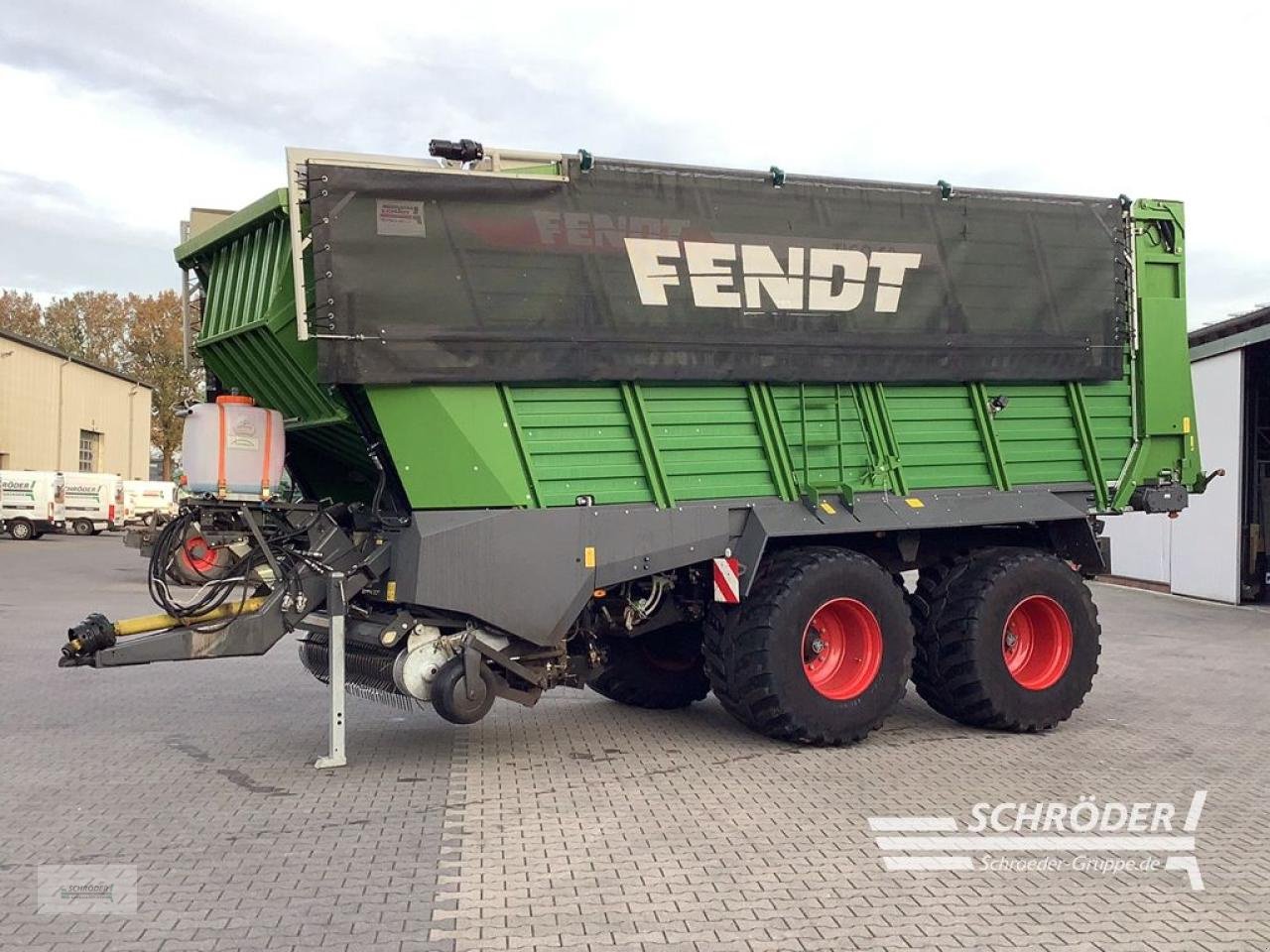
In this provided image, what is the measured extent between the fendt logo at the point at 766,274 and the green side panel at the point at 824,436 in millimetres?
574

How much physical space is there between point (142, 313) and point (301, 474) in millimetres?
63235

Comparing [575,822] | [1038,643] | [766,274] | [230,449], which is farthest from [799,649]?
[230,449]

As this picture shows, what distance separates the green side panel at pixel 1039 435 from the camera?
8750mm

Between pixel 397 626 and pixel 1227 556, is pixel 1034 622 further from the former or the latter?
pixel 1227 556

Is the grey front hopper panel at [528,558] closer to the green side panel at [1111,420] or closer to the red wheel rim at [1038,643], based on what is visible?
the red wheel rim at [1038,643]

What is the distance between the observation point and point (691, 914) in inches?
193

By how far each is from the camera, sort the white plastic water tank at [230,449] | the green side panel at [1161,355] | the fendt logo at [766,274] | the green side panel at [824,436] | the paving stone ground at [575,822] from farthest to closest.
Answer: the green side panel at [1161,355], the green side panel at [824,436], the fendt logo at [766,274], the white plastic water tank at [230,449], the paving stone ground at [575,822]

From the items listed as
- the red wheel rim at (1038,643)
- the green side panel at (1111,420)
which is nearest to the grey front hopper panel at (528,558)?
the red wheel rim at (1038,643)

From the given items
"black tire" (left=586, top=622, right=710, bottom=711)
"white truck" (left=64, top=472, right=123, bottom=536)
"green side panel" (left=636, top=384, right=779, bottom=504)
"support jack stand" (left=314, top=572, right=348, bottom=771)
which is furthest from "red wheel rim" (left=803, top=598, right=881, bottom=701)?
"white truck" (left=64, top=472, right=123, bottom=536)

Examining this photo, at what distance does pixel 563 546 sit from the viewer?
7266mm

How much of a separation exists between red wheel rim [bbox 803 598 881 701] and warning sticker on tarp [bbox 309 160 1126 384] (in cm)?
159

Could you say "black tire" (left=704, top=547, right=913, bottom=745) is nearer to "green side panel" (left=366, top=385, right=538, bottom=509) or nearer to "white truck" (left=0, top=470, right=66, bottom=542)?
"green side panel" (left=366, top=385, right=538, bottom=509)

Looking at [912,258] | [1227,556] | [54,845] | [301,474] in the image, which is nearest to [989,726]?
[912,258]

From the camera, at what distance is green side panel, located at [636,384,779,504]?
7.69 m
